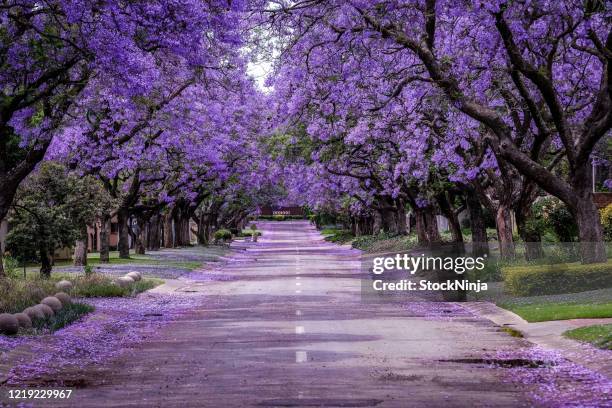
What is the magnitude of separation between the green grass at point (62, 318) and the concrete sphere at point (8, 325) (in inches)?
26.7

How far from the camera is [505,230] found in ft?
110

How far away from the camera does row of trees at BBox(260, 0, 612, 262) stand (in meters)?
22.1

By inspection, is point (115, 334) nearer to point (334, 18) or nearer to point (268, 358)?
point (268, 358)

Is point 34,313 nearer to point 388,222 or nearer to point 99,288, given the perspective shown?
point 99,288

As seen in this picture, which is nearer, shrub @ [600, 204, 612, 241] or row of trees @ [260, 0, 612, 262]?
row of trees @ [260, 0, 612, 262]

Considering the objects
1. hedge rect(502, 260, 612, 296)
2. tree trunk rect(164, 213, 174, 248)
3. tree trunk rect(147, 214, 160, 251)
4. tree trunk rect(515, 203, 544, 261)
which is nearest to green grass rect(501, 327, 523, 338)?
hedge rect(502, 260, 612, 296)

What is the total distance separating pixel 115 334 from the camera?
1927 cm

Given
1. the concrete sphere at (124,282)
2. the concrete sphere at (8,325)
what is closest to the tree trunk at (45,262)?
the concrete sphere at (124,282)

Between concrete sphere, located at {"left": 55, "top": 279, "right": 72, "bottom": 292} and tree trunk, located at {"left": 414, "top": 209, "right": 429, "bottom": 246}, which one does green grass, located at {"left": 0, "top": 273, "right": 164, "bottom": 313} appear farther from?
tree trunk, located at {"left": 414, "top": 209, "right": 429, "bottom": 246}

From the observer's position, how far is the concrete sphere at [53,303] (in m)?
21.5

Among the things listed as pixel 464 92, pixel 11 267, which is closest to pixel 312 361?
pixel 464 92

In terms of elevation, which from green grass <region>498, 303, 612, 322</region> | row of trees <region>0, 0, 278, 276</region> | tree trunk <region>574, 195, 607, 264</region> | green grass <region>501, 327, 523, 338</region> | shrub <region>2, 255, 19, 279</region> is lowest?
green grass <region>501, 327, 523, 338</region>

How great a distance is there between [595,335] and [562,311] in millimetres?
3981

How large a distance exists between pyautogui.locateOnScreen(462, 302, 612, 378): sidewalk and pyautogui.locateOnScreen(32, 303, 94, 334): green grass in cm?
890
